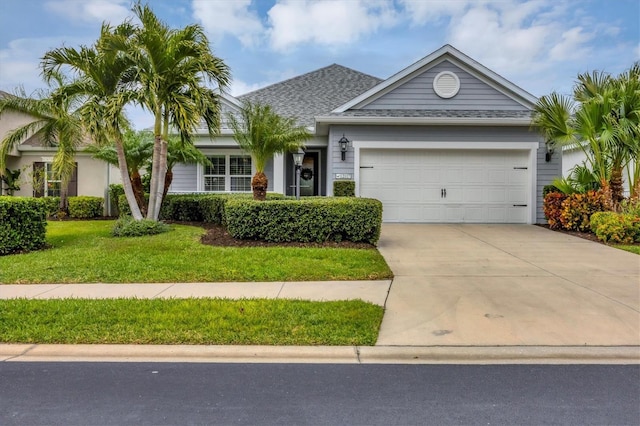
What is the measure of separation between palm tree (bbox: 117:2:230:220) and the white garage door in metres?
5.52

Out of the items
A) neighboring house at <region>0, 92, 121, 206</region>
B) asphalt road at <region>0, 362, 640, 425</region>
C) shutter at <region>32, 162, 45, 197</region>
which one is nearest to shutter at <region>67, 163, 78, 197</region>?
neighboring house at <region>0, 92, 121, 206</region>

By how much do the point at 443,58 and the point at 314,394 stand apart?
1286 centimetres

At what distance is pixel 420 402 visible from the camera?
3162 mm

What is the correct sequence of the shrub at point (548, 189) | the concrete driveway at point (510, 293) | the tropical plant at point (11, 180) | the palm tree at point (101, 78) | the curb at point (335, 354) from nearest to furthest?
the curb at point (335, 354), the concrete driveway at point (510, 293), the palm tree at point (101, 78), the shrub at point (548, 189), the tropical plant at point (11, 180)

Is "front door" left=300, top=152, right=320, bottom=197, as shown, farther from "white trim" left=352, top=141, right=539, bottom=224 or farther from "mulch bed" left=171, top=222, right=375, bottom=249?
"mulch bed" left=171, top=222, right=375, bottom=249

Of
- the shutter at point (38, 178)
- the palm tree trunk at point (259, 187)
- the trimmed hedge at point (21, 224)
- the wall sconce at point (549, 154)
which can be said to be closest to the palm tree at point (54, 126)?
the shutter at point (38, 178)

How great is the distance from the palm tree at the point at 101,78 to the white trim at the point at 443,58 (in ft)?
21.0

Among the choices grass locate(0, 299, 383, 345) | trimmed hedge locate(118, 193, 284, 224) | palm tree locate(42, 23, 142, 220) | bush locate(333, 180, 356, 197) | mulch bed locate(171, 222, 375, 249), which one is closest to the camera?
grass locate(0, 299, 383, 345)

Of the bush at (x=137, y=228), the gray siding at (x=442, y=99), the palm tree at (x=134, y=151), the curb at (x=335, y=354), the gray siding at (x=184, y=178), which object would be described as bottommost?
the curb at (x=335, y=354)

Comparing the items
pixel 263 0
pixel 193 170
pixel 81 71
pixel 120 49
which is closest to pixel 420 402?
pixel 120 49

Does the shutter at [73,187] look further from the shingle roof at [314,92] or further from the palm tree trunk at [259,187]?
the palm tree trunk at [259,187]

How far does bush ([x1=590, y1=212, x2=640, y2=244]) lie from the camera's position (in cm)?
1000

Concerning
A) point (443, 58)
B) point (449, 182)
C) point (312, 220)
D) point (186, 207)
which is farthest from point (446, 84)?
point (186, 207)

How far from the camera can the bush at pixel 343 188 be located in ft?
43.1
